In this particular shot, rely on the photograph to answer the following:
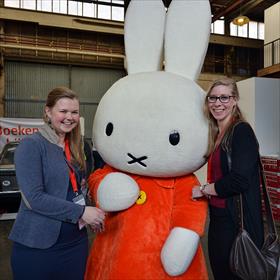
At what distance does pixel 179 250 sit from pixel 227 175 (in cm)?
41

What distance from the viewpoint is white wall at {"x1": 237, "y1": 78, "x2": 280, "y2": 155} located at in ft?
19.1

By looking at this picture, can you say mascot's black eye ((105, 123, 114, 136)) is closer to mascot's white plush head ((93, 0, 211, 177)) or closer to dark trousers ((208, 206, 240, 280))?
mascot's white plush head ((93, 0, 211, 177))

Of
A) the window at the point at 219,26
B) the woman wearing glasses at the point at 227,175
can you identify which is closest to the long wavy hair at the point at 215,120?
the woman wearing glasses at the point at 227,175

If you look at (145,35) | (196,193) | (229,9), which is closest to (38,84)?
(229,9)

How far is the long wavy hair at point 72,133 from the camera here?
152cm

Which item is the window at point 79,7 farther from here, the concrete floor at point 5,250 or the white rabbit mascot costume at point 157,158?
the white rabbit mascot costume at point 157,158

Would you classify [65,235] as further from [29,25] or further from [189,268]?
[29,25]

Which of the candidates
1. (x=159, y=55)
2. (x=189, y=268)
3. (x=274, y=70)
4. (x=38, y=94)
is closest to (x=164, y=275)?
(x=189, y=268)

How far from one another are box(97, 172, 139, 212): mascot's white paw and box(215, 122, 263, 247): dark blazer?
415 millimetres

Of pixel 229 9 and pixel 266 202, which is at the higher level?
pixel 229 9

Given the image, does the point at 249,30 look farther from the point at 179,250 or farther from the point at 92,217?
the point at 92,217

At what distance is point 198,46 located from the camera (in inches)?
70.6

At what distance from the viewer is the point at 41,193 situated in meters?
1.38

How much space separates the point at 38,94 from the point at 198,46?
32.8 feet
